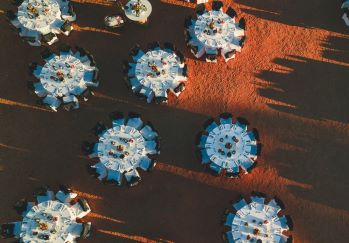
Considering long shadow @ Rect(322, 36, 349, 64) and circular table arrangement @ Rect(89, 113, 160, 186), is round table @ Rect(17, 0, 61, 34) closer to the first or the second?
circular table arrangement @ Rect(89, 113, 160, 186)

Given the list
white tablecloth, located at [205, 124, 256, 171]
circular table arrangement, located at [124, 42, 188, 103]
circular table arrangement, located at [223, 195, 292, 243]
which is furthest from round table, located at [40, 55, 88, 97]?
circular table arrangement, located at [223, 195, 292, 243]

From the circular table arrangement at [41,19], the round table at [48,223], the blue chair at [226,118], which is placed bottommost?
the round table at [48,223]

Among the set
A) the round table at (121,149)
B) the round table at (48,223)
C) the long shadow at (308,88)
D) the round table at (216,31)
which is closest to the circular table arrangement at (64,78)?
the round table at (121,149)

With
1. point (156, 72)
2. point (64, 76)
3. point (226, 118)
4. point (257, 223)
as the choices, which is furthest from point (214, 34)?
point (257, 223)

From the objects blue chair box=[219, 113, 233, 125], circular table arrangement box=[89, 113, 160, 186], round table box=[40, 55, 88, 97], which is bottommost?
circular table arrangement box=[89, 113, 160, 186]

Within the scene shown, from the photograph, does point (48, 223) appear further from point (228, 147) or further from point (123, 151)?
point (228, 147)

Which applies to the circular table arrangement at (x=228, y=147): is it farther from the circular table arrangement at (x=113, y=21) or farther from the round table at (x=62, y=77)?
the circular table arrangement at (x=113, y=21)

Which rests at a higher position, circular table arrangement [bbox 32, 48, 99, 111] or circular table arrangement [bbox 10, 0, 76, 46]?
circular table arrangement [bbox 10, 0, 76, 46]
